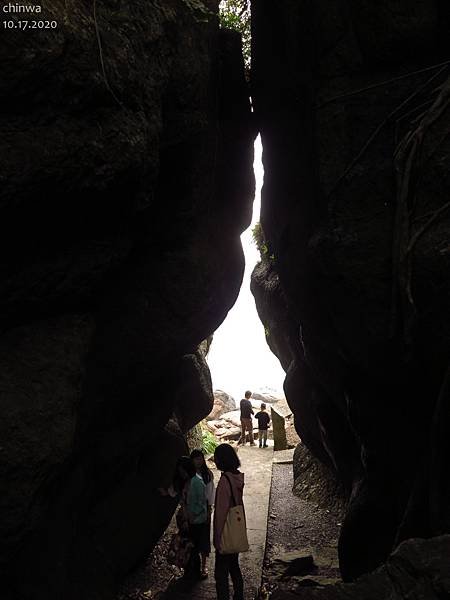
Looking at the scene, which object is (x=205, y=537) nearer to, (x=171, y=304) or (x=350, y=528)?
(x=350, y=528)

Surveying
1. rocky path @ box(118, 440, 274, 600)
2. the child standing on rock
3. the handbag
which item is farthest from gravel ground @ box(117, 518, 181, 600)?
the child standing on rock

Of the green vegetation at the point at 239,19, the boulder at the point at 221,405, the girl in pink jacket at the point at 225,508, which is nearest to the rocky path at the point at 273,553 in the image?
the girl in pink jacket at the point at 225,508

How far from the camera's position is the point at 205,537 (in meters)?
7.55

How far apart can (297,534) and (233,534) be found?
17.5ft

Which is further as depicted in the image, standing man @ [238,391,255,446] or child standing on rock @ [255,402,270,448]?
standing man @ [238,391,255,446]

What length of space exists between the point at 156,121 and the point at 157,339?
3.51 meters

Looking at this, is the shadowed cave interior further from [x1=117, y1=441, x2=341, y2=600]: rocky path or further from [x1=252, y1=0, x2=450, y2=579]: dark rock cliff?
[x1=117, y1=441, x2=341, y2=600]: rocky path

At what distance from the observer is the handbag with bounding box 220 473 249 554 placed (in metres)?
5.92

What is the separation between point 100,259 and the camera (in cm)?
608

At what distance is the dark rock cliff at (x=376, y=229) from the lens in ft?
20.3

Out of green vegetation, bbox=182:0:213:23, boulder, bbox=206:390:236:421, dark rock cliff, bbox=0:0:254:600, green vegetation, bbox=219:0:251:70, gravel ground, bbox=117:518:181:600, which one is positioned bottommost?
gravel ground, bbox=117:518:181:600

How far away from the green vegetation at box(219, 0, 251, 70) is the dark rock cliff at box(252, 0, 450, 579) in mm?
888

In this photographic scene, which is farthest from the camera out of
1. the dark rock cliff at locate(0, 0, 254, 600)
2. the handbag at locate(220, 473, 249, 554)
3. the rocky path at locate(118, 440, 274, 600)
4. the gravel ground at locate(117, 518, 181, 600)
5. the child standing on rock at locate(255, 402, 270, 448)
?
the child standing on rock at locate(255, 402, 270, 448)

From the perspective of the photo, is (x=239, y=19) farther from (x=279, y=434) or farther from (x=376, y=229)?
(x=279, y=434)
